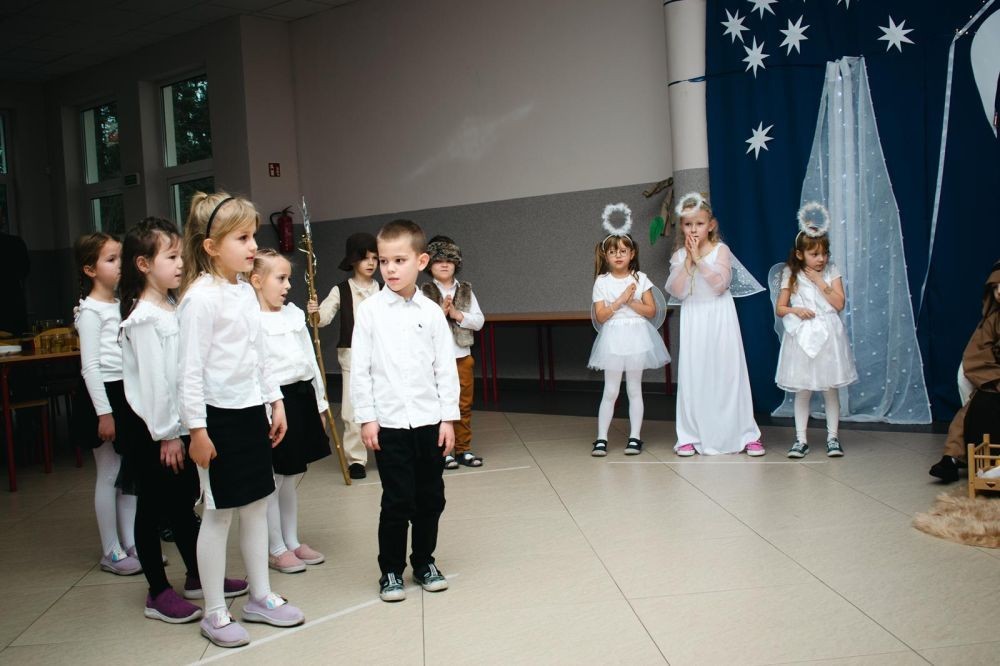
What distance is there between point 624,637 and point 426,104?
6.69m

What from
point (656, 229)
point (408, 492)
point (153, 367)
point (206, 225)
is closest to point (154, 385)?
point (153, 367)

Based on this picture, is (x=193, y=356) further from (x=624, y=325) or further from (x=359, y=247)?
(x=624, y=325)

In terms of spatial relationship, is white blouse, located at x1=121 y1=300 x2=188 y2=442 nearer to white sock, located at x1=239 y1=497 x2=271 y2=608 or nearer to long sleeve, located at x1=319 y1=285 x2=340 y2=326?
white sock, located at x1=239 y1=497 x2=271 y2=608

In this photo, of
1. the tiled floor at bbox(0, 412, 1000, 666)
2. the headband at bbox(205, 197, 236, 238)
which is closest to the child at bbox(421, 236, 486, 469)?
the tiled floor at bbox(0, 412, 1000, 666)

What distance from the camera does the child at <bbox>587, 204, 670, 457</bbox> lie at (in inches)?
183

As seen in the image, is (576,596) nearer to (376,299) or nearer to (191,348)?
(376,299)

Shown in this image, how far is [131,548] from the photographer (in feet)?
11.0

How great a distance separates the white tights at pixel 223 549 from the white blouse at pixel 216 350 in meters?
0.30

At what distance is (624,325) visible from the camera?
4.70 metres

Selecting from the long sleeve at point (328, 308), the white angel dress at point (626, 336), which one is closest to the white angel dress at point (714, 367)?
the white angel dress at point (626, 336)

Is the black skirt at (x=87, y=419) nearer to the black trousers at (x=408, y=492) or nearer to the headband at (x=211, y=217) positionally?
the headband at (x=211, y=217)

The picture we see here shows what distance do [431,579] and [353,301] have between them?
2.02 metres

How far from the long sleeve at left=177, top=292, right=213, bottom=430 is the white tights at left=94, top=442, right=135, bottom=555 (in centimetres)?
108

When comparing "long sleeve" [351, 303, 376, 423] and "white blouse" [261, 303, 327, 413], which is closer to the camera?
"long sleeve" [351, 303, 376, 423]
